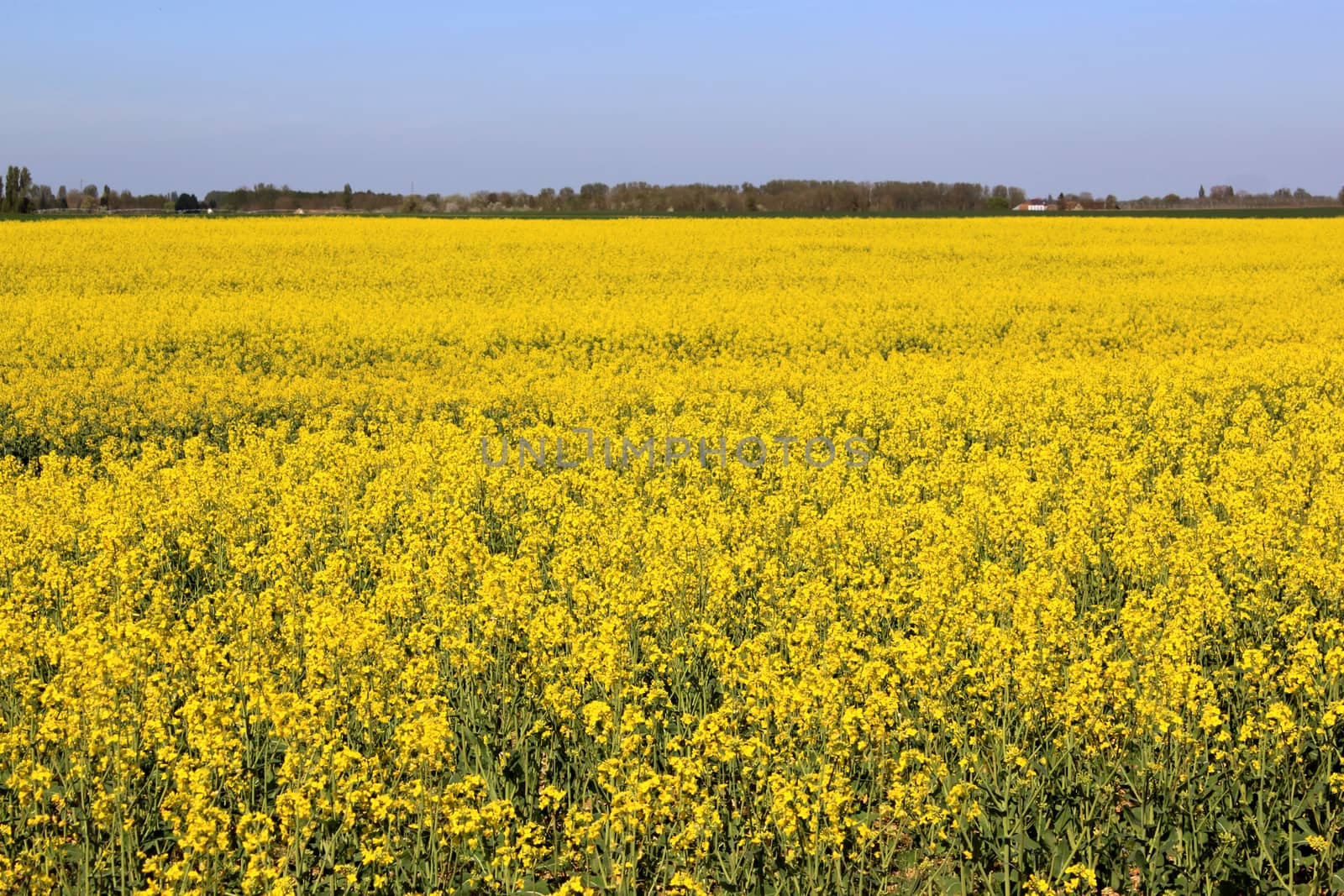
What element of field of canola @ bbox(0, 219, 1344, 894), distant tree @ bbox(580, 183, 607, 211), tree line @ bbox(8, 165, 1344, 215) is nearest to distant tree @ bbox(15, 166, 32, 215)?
tree line @ bbox(8, 165, 1344, 215)

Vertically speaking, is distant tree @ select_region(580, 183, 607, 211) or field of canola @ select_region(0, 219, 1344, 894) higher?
distant tree @ select_region(580, 183, 607, 211)

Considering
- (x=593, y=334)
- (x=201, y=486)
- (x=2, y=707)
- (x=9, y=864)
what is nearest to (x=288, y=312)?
(x=593, y=334)

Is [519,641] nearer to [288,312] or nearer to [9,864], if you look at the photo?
[9,864]

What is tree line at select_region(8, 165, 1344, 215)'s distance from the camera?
67.8 metres

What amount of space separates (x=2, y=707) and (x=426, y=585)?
2.74m

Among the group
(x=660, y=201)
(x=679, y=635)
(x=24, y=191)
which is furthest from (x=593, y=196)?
(x=679, y=635)

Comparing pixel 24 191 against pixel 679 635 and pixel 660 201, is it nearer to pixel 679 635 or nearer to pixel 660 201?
pixel 660 201

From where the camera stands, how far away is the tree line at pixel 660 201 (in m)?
67.8

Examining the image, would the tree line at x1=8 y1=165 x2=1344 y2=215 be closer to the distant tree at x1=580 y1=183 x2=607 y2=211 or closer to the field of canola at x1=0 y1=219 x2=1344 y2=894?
the distant tree at x1=580 y1=183 x2=607 y2=211

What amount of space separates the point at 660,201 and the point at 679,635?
64.7 m

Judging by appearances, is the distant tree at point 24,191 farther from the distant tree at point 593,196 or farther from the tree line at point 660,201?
the distant tree at point 593,196

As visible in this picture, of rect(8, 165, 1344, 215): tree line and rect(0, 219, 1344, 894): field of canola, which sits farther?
rect(8, 165, 1344, 215): tree line

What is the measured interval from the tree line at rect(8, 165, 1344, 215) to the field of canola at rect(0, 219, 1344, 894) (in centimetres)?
4968

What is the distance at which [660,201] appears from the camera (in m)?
69.9
